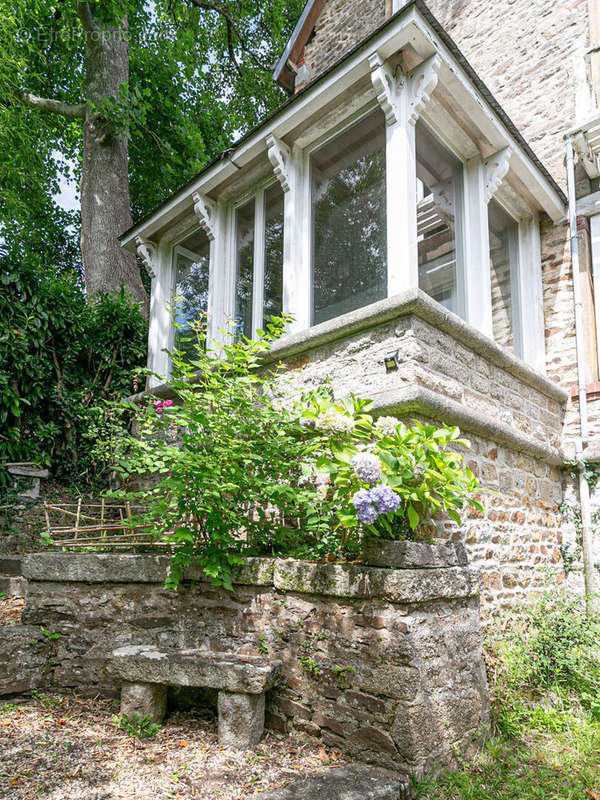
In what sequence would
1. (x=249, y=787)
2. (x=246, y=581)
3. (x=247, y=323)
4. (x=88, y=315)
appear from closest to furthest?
(x=249, y=787), (x=246, y=581), (x=247, y=323), (x=88, y=315)

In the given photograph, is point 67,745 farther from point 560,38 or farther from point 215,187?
point 560,38

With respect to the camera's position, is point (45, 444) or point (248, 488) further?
point (45, 444)

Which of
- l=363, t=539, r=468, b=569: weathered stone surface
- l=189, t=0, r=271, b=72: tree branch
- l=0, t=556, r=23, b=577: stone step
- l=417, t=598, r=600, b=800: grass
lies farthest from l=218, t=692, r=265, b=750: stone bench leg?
l=189, t=0, r=271, b=72: tree branch

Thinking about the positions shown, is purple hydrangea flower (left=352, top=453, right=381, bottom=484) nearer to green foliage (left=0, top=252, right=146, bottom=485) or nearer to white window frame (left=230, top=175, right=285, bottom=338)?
white window frame (left=230, top=175, right=285, bottom=338)

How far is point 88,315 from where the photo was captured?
7047 mm

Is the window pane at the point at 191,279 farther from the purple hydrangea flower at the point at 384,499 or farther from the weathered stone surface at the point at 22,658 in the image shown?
the purple hydrangea flower at the point at 384,499

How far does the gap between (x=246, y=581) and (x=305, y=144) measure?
3951 millimetres

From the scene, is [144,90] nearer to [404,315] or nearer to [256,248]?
[256,248]

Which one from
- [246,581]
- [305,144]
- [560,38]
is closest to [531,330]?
[305,144]

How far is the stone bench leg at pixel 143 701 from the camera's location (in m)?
3.36

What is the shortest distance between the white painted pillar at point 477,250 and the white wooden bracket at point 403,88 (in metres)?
1.02

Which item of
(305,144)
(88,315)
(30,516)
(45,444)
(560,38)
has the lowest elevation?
(30,516)

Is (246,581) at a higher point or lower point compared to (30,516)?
lower

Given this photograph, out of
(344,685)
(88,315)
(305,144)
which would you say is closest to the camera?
(344,685)
